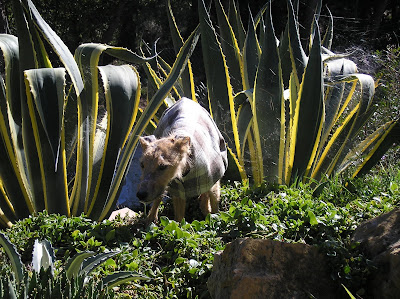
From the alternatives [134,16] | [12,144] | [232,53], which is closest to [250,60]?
[232,53]

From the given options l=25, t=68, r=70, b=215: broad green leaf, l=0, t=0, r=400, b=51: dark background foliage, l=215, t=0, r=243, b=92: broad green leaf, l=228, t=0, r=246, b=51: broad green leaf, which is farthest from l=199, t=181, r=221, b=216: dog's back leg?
l=0, t=0, r=400, b=51: dark background foliage

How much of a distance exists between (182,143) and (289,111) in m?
2.35

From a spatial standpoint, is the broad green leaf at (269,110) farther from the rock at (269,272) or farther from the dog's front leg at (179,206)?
the rock at (269,272)

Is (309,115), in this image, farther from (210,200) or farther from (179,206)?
(179,206)

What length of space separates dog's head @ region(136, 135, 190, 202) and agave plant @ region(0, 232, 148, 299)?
2.78ft

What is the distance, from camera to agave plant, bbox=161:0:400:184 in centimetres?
538

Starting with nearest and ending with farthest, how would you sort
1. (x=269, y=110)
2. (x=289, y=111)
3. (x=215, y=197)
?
(x=215, y=197) < (x=269, y=110) < (x=289, y=111)

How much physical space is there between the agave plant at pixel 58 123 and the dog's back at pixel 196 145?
0.23 metres

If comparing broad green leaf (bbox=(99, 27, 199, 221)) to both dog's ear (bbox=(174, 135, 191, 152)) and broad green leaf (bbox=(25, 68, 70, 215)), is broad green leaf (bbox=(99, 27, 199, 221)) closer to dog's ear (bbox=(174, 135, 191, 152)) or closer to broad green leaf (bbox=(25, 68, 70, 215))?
broad green leaf (bbox=(25, 68, 70, 215))

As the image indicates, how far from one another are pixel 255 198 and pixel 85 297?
99.0 inches

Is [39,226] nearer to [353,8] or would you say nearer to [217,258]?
[217,258]

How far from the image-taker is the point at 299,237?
385cm

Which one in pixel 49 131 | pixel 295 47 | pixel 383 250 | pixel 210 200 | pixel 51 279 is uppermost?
pixel 295 47

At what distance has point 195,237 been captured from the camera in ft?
12.6
